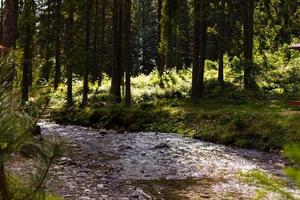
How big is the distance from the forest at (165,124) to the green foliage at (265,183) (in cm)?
3

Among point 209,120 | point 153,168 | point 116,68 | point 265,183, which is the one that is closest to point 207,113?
point 209,120

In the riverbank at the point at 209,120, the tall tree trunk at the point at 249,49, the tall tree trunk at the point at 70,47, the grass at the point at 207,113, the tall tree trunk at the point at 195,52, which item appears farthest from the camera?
the tall tree trunk at the point at 70,47

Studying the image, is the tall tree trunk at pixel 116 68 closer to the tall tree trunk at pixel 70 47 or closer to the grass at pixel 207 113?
the grass at pixel 207 113

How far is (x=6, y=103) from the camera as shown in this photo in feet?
15.6

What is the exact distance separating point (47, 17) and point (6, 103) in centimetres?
3529

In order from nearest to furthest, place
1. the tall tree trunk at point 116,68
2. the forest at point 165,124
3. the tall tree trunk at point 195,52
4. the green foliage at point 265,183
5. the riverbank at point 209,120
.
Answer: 1. the forest at point 165,124
2. the green foliage at point 265,183
3. the riverbank at point 209,120
4. the tall tree trunk at point 195,52
5. the tall tree trunk at point 116,68

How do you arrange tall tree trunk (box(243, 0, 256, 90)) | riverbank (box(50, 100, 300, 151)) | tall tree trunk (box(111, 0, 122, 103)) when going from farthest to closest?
tall tree trunk (box(111, 0, 122, 103)) < tall tree trunk (box(243, 0, 256, 90)) < riverbank (box(50, 100, 300, 151))

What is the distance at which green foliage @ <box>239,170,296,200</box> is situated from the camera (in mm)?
12227

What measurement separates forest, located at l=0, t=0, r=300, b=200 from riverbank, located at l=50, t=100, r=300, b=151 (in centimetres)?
6

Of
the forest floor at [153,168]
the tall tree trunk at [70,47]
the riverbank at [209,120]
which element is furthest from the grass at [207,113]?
the tall tree trunk at [70,47]

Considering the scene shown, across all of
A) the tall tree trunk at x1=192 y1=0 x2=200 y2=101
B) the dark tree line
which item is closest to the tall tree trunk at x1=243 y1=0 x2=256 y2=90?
the dark tree line

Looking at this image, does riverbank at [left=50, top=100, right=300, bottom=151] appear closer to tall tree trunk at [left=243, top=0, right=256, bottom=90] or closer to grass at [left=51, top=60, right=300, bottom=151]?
grass at [left=51, top=60, right=300, bottom=151]

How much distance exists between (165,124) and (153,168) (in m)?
9.64

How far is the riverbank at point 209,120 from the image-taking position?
20.0 meters
